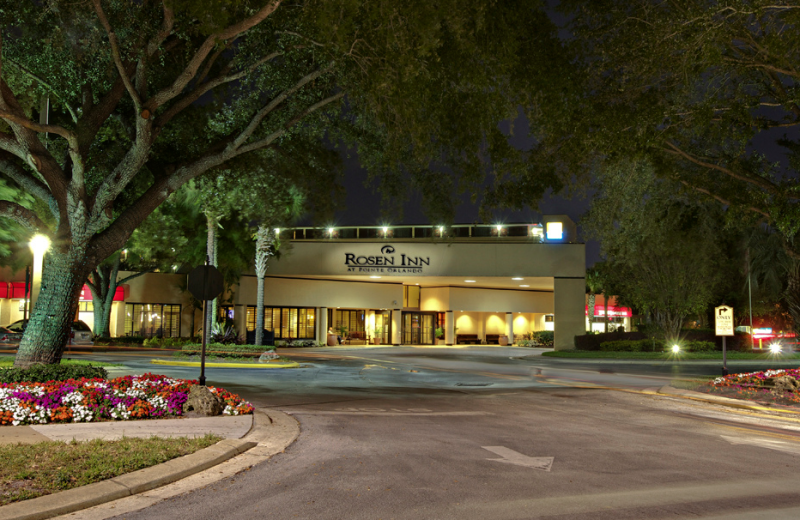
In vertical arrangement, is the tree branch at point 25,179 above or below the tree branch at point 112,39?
below

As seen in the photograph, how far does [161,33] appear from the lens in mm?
12008

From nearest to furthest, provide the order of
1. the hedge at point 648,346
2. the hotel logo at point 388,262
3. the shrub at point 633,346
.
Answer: the hedge at point 648,346
the shrub at point 633,346
the hotel logo at point 388,262

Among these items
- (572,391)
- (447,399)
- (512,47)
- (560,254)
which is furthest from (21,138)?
(560,254)

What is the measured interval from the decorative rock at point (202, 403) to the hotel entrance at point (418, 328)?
41.4 metres

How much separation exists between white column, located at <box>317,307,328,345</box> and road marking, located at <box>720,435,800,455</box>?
38.8 meters

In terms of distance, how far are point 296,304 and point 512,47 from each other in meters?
36.2

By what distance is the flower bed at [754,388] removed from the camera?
1462 cm

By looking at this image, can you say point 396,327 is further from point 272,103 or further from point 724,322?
point 272,103

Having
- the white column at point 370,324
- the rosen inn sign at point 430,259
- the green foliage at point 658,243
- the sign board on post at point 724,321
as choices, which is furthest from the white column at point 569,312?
the sign board on post at point 724,321

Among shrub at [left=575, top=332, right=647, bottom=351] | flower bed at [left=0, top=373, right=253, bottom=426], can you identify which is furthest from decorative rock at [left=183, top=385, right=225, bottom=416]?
shrub at [left=575, top=332, right=647, bottom=351]

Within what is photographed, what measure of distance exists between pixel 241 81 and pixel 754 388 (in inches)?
579

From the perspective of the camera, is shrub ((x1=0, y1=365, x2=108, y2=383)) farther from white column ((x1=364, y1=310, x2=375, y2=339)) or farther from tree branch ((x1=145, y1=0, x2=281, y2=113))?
white column ((x1=364, y1=310, x2=375, y2=339))

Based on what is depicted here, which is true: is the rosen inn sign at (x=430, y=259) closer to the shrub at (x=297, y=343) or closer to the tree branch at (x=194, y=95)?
the shrub at (x=297, y=343)

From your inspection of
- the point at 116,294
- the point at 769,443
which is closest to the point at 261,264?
the point at 116,294
